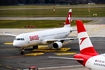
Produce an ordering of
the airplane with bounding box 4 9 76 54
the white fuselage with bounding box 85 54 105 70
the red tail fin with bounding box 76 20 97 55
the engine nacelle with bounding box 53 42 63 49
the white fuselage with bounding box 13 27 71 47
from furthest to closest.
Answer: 1. the engine nacelle with bounding box 53 42 63 49
2. the airplane with bounding box 4 9 76 54
3. the white fuselage with bounding box 13 27 71 47
4. the red tail fin with bounding box 76 20 97 55
5. the white fuselage with bounding box 85 54 105 70

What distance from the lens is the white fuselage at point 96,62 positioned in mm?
26034

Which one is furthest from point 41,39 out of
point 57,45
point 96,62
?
point 96,62

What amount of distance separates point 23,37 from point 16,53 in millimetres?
2856

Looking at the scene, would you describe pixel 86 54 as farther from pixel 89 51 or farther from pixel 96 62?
pixel 96 62

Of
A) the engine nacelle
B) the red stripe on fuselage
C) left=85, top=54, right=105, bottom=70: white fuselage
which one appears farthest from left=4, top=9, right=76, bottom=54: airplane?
left=85, top=54, right=105, bottom=70: white fuselage

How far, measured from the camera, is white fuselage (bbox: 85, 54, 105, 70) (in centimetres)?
2603

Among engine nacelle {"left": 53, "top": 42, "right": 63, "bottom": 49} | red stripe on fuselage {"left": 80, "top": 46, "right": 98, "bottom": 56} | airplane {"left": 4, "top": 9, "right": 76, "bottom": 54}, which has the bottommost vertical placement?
engine nacelle {"left": 53, "top": 42, "right": 63, "bottom": 49}

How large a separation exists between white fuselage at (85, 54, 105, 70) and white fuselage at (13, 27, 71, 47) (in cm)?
1967

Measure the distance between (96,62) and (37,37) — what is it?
75.4 ft

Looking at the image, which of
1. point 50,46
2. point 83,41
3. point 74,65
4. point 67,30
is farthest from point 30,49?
point 83,41

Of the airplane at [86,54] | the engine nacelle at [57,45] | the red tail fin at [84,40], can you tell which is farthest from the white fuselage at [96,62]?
the engine nacelle at [57,45]

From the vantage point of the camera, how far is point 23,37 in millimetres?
46750

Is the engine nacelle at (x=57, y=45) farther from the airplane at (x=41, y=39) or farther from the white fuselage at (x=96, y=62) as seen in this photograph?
the white fuselage at (x=96, y=62)

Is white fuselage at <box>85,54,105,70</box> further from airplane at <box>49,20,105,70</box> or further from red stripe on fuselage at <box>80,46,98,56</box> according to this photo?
red stripe on fuselage at <box>80,46,98,56</box>
